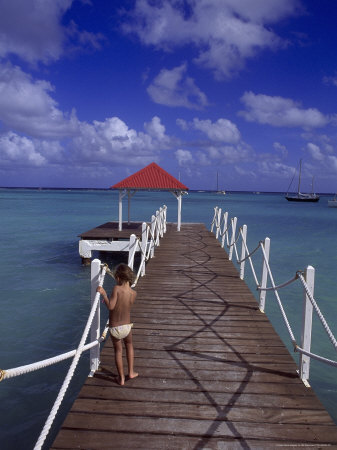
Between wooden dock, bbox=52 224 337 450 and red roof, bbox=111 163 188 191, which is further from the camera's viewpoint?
red roof, bbox=111 163 188 191

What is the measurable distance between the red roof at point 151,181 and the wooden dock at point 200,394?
10836 millimetres

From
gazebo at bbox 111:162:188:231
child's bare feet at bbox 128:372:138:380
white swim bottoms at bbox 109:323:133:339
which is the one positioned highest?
gazebo at bbox 111:162:188:231

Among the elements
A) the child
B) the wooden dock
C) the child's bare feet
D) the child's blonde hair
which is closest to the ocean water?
the wooden dock

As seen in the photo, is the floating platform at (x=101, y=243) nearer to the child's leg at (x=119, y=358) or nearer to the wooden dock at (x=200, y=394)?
the wooden dock at (x=200, y=394)

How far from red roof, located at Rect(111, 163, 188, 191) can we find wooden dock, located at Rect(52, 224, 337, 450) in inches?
427

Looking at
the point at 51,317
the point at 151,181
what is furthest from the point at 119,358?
the point at 151,181

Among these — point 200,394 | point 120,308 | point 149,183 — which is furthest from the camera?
point 149,183

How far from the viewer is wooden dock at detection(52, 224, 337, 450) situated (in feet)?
10.6

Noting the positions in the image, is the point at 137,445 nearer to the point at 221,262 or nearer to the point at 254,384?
the point at 254,384

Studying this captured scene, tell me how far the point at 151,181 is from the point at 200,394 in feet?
46.5

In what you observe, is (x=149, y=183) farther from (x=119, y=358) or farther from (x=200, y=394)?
(x=200, y=394)

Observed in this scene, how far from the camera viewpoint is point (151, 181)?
1738 cm

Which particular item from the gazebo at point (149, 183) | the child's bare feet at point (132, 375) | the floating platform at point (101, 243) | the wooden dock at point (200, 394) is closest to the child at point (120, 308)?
the child's bare feet at point (132, 375)

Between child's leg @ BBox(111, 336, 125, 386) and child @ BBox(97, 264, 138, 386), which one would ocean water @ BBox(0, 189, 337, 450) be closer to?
child's leg @ BBox(111, 336, 125, 386)
